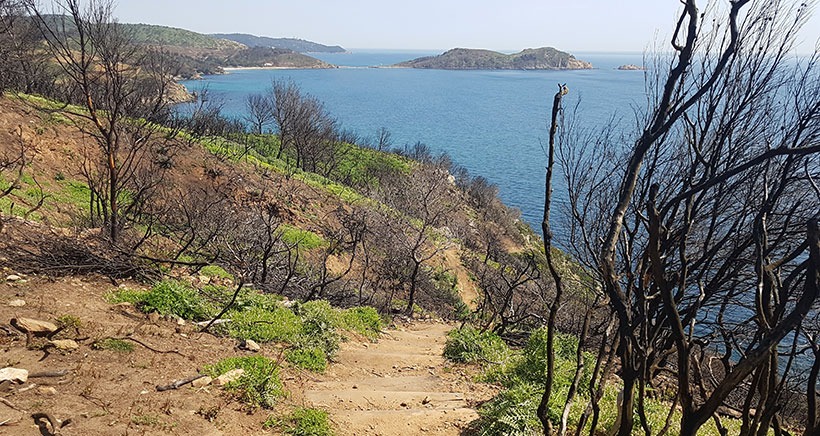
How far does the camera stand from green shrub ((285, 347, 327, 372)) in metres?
6.32

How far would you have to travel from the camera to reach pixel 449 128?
68.9 meters

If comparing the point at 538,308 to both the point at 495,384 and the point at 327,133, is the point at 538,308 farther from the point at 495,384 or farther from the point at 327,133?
the point at 327,133

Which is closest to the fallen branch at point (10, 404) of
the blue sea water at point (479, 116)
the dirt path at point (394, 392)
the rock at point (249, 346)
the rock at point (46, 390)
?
the rock at point (46, 390)

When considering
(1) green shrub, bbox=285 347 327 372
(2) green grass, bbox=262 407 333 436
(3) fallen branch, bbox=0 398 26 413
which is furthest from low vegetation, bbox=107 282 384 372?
(3) fallen branch, bbox=0 398 26 413

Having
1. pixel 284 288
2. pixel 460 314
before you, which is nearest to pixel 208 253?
pixel 284 288

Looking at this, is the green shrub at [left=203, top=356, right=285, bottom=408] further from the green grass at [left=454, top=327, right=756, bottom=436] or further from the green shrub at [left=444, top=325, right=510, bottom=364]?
the green shrub at [left=444, top=325, right=510, bottom=364]

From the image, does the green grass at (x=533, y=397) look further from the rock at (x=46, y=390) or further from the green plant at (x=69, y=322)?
the green plant at (x=69, y=322)

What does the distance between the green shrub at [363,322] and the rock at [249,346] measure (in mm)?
2635

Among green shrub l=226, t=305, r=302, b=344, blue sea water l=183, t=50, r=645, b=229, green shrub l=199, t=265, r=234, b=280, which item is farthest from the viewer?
blue sea water l=183, t=50, r=645, b=229

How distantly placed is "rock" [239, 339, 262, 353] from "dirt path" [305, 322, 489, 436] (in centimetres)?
91

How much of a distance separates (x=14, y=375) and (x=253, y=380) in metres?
1.88

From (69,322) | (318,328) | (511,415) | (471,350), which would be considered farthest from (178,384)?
(471,350)

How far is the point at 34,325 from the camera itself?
489cm

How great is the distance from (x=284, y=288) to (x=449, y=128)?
196 feet
